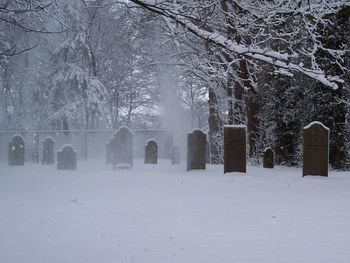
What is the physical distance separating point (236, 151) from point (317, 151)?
2053 mm

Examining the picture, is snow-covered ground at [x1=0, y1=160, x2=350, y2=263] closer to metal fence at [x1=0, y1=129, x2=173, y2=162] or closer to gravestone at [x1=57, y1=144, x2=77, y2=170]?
gravestone at [x1=57, y1=144, x2=77, y2=170]

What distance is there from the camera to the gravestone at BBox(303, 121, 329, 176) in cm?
1098

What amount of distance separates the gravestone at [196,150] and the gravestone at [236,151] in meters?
1.20

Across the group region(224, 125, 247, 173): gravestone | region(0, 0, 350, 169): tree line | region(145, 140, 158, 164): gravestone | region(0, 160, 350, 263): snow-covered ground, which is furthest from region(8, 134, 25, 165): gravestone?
region(224, 125, 247, 173): gravestone

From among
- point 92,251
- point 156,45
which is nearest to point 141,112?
point 156,45

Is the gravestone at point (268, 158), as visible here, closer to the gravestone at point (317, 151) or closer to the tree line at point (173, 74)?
the tree line at point (173, 74)

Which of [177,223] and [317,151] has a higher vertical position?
[317,151]

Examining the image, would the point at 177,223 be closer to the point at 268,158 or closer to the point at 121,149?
the point at 121,149

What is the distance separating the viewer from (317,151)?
432 inches

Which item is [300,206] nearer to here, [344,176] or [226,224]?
→ [226,224]

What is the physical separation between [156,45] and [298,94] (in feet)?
36.9

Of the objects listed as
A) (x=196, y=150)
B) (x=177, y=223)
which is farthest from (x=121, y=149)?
(x=177, y=223)

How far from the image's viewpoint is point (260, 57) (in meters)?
7.70

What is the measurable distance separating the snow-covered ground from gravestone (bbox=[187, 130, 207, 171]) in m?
3.07
